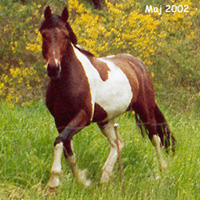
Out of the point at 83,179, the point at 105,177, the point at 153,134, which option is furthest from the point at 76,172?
the point at 153,134

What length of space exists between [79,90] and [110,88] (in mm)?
559

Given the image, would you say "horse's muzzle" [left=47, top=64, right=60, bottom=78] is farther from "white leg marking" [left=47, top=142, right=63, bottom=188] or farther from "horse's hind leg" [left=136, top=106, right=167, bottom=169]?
"horse's hind leg" [left=136, top=106, right=167, bottom=169]

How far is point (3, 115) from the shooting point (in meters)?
7.04

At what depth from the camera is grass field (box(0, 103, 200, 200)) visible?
196 inches

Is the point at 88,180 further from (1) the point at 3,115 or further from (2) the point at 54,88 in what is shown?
(1) the point at 3,115

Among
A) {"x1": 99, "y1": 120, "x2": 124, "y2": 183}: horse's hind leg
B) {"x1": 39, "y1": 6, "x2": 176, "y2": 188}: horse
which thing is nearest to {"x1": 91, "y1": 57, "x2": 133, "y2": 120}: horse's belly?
{"x1": 39, "y1": 6, "x2": 176, "y2": 188}: horse

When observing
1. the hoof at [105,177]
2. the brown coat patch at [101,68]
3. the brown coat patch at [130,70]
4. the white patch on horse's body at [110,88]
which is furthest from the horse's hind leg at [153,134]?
the brown coat patch at [101,68]

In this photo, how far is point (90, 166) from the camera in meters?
5.80

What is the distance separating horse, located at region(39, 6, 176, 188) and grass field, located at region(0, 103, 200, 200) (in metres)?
0.16

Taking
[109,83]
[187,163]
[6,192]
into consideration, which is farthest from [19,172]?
[187,163]

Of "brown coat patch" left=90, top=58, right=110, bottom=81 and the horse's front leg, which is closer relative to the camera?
the horse's front leg

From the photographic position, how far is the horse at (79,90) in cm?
462

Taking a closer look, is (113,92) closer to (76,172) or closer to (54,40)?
(76,172)

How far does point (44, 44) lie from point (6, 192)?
1.41 meters
